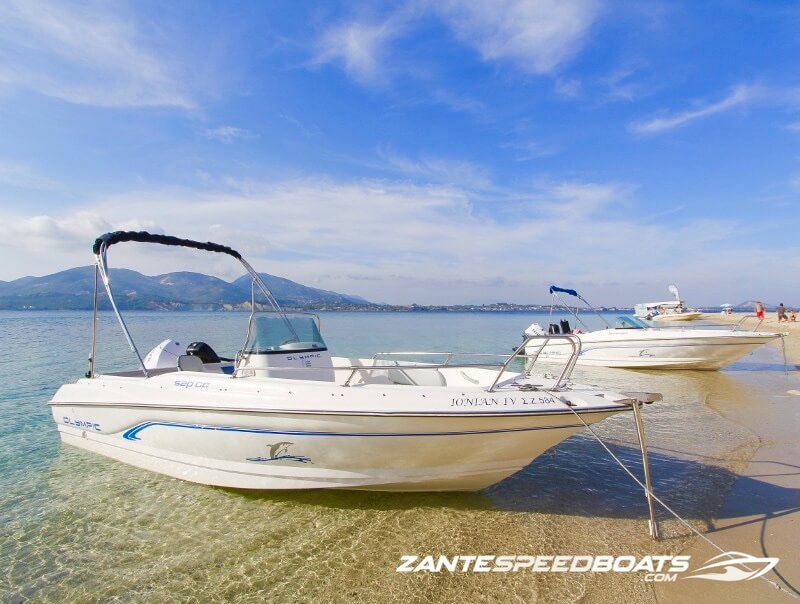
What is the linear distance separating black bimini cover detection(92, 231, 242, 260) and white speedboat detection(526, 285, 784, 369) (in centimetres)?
1067

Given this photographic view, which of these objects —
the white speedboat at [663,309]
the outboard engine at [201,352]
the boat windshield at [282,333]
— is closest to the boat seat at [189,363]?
the outboard engine at [201,352]

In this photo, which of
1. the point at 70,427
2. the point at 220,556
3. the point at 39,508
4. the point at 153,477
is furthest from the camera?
the point at 70,427

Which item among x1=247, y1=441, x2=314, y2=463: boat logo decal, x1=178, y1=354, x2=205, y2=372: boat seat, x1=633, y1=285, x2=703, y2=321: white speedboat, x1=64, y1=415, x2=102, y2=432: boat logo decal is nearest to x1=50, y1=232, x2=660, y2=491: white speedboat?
x1=247, y1=441, x2=314, y2=463: boat logo decal

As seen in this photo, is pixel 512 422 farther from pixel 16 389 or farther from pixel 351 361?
pixel 16 389

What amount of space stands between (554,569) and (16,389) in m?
14.7

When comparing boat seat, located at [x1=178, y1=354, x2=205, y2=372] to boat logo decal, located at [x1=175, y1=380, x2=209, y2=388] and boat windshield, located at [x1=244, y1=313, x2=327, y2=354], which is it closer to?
boat logo decal, located at [x1=175, y1=380, x2=209, y2=388]

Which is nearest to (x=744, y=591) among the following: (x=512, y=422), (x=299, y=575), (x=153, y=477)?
(x=512, y=422)

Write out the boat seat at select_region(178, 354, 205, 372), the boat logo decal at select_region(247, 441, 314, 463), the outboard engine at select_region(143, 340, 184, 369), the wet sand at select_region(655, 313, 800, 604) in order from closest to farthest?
the wet sand at select_region(655, 313, 800, 604), the boat logo decal at select_region(247, 441, 314, 463), the boat seat at select_region(178, 354, 205, 372), the outboard engine at select_region(143, 340, 184, 369)

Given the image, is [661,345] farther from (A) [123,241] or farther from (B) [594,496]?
(A) [123,241]

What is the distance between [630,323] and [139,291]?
158 metres

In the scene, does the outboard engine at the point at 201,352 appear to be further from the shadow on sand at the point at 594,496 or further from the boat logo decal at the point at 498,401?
the boat logo decal at the point at 498,401

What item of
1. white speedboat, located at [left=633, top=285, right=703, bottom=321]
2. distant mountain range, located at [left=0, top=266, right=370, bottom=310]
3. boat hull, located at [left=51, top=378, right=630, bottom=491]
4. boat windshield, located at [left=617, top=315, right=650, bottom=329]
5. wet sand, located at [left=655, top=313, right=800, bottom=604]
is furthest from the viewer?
distant mountain range, located at [left=0, top=266, right=370, bottom=310]

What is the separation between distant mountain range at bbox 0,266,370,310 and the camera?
108 meters

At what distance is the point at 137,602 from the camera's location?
147 inches
